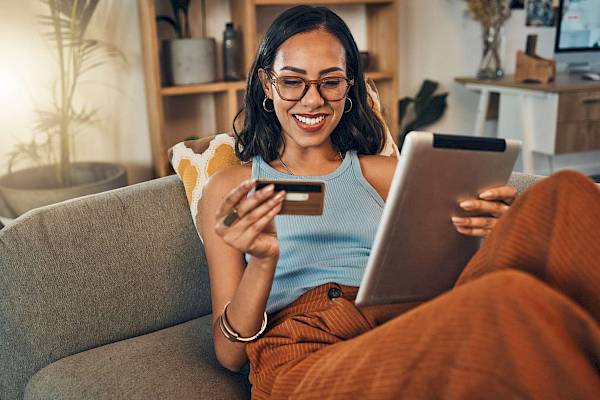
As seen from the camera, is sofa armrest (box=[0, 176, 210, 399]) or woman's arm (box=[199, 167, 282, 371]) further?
sofa armrest (box=[0, 176, 210, 399])

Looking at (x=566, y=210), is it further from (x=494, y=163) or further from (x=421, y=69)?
(x=421, y=69)

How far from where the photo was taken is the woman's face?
1.23 meters

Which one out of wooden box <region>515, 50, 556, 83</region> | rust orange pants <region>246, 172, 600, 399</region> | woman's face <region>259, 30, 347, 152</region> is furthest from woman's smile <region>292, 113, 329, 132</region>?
wooden box <region>515, 50, 556, 83</region>

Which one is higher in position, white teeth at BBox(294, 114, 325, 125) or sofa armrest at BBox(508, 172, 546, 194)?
white teeth at BBox(294, 114, 325, 125)

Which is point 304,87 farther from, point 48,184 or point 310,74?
point 48,184

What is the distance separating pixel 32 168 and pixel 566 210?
220 centimetres

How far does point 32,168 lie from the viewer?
8.51 feet

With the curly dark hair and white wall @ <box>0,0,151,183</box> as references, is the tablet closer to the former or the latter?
the curly dark hair

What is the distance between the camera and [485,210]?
3.39 feet

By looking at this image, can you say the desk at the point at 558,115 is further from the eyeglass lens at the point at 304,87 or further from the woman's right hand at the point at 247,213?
the woman's right hand at the point at 247,213

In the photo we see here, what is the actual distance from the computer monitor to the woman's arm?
2.58 m

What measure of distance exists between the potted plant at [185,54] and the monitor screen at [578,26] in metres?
1.78

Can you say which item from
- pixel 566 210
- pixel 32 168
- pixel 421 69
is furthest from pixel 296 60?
pixel 421 69

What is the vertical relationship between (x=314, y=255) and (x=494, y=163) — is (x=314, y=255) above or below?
below
